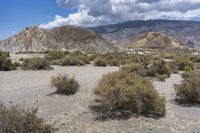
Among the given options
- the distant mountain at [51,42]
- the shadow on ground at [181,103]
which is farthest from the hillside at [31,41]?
the shadow on ground at [181,103]

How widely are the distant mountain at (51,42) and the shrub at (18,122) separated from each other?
272ft

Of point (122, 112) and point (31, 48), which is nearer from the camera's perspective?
point (122, 112)

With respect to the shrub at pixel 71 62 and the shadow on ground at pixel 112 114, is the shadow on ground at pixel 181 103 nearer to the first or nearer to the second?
the shadow on ground at pixel 112 114

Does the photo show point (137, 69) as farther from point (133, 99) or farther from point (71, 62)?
point (133, 99)

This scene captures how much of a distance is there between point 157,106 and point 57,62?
31.9 meters

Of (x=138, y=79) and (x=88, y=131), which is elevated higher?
(x=138, y=79)

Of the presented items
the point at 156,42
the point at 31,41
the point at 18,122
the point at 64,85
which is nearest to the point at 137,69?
the point at 64,85

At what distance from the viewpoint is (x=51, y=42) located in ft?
321

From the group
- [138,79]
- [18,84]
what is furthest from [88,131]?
[18,84]

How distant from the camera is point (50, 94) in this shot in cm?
1908

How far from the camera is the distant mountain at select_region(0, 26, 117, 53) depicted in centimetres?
9476

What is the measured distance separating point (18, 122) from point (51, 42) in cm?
8946

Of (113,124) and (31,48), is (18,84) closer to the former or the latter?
(113,124)

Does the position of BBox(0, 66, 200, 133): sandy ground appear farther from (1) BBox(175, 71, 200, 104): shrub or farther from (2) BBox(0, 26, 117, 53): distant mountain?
(2) BBox(0, 26, 117, 53): distant mountain
